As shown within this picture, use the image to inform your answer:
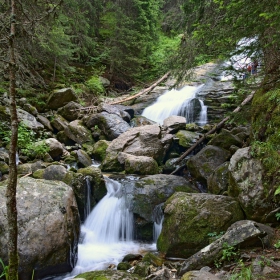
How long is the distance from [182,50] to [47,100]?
7.73 meters

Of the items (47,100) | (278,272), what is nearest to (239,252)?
(278,272)

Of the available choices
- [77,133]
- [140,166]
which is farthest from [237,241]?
[77,133]

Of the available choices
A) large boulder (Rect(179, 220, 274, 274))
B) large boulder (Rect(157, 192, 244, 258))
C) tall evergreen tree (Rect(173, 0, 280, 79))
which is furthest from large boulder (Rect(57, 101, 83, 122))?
large boulder (Rect(179, 220, 274, 274))

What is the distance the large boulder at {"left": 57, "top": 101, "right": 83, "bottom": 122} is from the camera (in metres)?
12.6

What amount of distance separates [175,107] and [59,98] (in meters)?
6.54

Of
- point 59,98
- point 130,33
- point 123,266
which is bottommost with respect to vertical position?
point 123,266

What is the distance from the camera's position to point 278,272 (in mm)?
2955

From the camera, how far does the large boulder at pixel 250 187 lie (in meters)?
4.74

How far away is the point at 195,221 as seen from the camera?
16.9 ft

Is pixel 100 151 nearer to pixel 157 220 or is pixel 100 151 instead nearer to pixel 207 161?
pixel 207 161

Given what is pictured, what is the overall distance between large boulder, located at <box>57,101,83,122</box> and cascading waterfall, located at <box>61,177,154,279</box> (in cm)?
575

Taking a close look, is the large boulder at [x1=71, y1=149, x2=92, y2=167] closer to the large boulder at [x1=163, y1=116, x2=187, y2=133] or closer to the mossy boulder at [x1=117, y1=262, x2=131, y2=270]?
the large boulder at [x1=163, y1=116, x2=187, y2=133]

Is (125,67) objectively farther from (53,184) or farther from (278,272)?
(278,272)

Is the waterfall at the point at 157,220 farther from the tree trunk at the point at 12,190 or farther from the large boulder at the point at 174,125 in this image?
the large boulder at the point at 174,125
